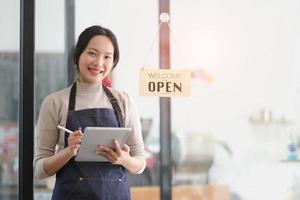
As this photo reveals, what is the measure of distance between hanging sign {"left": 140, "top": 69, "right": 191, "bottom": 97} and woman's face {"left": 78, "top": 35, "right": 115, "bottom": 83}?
46 cm

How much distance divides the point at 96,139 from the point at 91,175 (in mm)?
172

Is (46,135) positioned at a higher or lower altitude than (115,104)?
lower

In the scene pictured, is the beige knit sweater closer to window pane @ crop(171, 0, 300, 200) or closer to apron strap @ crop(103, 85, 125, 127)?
apron strap @ crop(103, 85, 125, 127)

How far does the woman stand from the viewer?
1380mm

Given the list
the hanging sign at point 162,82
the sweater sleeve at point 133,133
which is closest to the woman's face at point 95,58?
the sweater sleeve at point 133,133

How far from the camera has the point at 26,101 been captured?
185 centimetres

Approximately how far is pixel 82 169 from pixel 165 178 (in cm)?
65

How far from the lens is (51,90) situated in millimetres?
1928

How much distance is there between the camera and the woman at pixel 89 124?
4.53 ft

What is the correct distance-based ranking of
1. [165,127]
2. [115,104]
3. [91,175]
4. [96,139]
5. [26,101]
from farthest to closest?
[165,127] < [26,101] < [115,104] < [91,175] < [96,139]

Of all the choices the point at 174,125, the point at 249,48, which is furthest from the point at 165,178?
the point at 249,48

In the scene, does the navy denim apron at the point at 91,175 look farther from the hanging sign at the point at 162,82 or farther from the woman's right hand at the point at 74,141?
the hanging sign at the point at 162,82

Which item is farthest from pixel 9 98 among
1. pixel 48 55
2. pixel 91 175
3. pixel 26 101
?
pixel 91 175

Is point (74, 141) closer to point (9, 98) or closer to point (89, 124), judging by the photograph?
point (89, 124)
